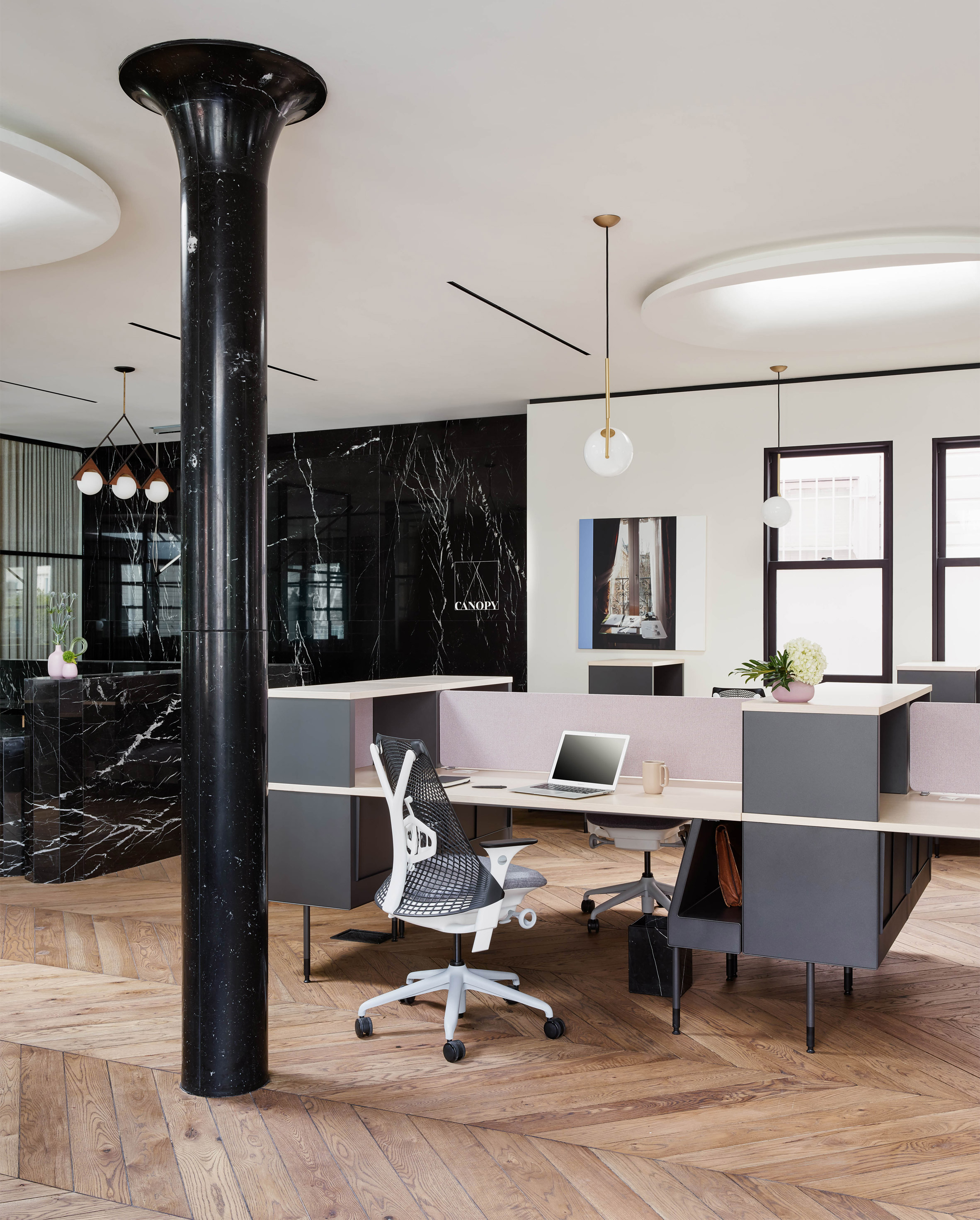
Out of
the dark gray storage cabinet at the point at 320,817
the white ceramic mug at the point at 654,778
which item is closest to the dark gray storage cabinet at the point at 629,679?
the white ceramic mug at the point at 654,778

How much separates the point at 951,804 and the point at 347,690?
2306 mm

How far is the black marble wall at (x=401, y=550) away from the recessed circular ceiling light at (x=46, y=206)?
4.65 metres

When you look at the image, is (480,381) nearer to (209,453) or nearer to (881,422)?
(881,422)

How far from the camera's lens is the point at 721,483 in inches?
291

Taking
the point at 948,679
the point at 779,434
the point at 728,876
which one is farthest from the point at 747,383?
the point at 728,876

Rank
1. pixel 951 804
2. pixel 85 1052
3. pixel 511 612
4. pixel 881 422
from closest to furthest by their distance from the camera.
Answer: pixel 85 1052 → pixel 951 804 → pixel 881 422 → pixel 511 612

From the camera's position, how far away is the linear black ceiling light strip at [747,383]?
681 cm

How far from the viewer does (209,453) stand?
3002 mm

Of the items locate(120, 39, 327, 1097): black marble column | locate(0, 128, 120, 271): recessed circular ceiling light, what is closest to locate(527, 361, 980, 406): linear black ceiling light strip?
locate(0, 128, 120, 271): recessed circular ceiling light

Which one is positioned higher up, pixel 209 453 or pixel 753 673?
pixel 209 453

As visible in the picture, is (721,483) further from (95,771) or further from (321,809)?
(95,771)

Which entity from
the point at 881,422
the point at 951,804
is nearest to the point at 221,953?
the point at 951,804

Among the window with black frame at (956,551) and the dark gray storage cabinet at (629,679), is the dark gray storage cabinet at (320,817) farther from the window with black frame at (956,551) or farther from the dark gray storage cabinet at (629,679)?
the window with black frame at (956,551)

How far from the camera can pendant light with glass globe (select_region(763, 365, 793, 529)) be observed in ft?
22.3
